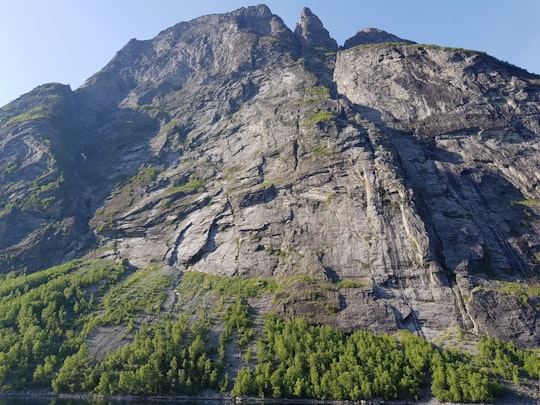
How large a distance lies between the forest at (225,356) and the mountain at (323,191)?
3.87 m

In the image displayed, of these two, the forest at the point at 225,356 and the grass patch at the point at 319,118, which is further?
the grass patch at the point at 319,118

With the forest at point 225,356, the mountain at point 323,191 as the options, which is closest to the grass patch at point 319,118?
the mountain at point 323,191

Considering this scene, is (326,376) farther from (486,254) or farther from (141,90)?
(141,90)

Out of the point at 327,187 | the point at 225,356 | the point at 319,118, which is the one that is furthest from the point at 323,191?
the point at 225,356

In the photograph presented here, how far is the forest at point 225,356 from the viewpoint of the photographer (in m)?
62.5

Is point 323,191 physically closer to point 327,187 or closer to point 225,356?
point 327,187

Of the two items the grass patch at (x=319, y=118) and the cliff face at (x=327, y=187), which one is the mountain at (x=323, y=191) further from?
the grass patch at (x=319, y=118)

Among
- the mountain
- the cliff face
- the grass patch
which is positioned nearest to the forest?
the mountain

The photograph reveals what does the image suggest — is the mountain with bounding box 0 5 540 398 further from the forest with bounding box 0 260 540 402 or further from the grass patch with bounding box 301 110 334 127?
the forest with bounding box 0 260 540 402

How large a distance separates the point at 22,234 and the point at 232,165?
64.0 m

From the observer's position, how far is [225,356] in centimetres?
7281

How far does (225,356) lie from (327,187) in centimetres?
5085

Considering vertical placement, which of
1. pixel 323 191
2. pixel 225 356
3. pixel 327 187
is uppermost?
pixel 327 187

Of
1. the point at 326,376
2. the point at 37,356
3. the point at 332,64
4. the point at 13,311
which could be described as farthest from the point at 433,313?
the point at 332,64
